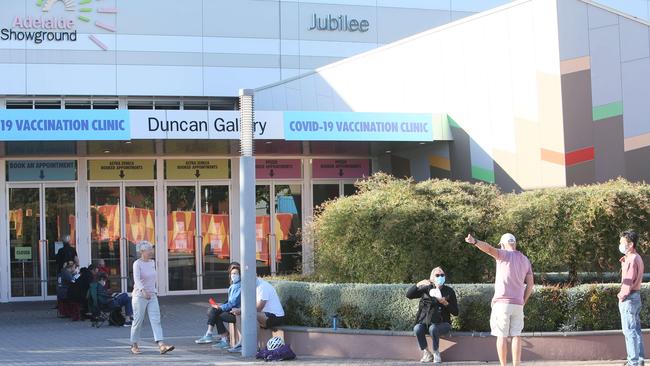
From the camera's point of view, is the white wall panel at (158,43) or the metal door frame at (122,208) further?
the white wall panel at (158,43)

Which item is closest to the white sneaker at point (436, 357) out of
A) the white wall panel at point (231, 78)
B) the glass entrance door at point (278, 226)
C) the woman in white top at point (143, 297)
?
→ the woman in white top at point (143, 297)

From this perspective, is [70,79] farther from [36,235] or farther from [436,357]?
[436,357]

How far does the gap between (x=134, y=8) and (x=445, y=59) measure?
1182cm

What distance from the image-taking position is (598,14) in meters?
16.6

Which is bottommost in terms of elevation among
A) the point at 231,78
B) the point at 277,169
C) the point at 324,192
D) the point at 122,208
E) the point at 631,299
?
the point at 631,299

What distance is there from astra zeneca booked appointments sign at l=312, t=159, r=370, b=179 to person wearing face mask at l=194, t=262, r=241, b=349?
10880mm

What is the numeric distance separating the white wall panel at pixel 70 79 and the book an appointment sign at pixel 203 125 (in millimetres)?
8767

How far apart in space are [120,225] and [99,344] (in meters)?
9.02

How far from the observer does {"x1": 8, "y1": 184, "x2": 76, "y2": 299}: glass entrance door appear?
2161 centimetres

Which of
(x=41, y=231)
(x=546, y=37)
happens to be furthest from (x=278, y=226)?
(x=546, y=37)

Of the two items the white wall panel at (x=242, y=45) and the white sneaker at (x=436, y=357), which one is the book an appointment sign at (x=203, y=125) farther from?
the white wall panel at (x=242, y=45)

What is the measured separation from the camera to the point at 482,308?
11.1 m

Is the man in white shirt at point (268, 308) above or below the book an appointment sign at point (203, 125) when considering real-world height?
below

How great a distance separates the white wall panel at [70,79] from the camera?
26.0 m
